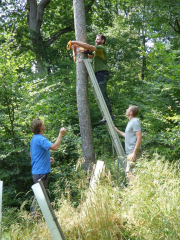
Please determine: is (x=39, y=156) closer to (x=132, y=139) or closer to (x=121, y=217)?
(x=121, y=217)

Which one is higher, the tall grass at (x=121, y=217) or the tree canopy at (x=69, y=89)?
the tree canopy at (x=69, y=89)

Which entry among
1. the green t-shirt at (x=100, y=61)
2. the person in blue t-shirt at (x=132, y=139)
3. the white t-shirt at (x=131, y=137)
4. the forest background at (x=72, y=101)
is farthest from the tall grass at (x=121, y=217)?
the green t-shirt at (x=100, y=61)

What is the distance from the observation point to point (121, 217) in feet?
11.2

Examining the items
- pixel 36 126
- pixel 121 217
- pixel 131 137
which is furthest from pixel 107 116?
pixel 121 217

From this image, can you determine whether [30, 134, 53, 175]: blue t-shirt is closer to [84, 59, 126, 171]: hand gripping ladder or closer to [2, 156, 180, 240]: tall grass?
[2, 156, 180, 240]: tall grass

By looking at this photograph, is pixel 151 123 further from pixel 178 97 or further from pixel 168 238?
pixel 168 238

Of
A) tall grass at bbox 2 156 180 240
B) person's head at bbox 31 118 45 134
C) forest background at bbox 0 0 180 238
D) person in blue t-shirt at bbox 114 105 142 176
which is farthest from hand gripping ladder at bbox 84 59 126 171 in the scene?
person's head at bbox 31 118 45 134

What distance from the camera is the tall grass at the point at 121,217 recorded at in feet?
10.2

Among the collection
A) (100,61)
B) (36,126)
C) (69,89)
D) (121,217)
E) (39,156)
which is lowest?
(121,217)

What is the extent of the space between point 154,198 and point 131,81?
31.9 feet

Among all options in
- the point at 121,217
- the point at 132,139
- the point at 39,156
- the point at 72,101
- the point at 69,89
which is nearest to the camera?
the point at 121,217

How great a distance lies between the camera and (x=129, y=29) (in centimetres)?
1344

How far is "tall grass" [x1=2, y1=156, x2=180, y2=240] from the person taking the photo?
310cm

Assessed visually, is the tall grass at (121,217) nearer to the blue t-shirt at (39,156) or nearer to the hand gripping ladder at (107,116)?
the blue t-shirt at (39,156)
